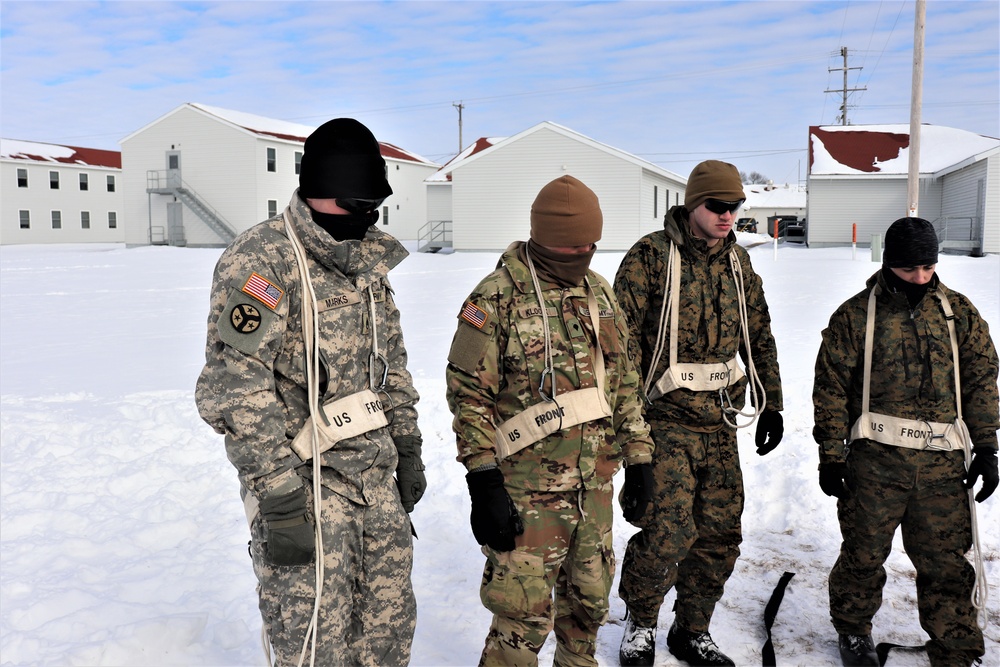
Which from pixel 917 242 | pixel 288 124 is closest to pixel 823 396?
pixel 917 242

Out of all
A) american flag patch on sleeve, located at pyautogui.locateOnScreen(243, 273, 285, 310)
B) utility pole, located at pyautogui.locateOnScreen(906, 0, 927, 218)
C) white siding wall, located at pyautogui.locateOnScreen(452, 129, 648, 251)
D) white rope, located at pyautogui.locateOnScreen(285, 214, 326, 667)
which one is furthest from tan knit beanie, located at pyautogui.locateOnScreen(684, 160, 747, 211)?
white siding wall, located at pyautogui.locateOnScreen(452, 129, 648, 251)

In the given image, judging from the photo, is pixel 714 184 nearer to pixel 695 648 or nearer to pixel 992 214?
pixel 695 648

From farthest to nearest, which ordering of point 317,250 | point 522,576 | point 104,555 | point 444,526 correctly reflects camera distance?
point 444,526, point 104,555, point 522,576, point 317,250

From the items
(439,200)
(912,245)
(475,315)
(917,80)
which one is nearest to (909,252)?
(912,245)

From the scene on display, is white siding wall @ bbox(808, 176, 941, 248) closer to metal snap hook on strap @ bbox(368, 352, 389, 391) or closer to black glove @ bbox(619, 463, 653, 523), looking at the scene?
black glove @ bbox(619, 463, 653, 523)

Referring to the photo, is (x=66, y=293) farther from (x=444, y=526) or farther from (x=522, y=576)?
(x=522, y=576)

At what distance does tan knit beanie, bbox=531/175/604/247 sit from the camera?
3.07m

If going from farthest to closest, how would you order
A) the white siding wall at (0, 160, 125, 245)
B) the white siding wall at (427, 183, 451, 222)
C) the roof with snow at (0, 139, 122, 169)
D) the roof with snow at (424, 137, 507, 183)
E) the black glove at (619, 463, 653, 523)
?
the roof with snow at (0, 139, 122, 169), the white siding wall at (0, 160, 125, 245), the white siding wall at (427, 183, 451, 222), the roof with snow at (424, 137, 507, 183), the black glove at (619, 463, 653, 523)

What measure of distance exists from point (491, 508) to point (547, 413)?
1.42ft

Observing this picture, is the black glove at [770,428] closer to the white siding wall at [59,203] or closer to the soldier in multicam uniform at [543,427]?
the soldier in multicam uniform at [543,427]

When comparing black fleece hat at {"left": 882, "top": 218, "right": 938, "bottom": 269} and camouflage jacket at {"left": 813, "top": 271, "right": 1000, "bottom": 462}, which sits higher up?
black fleece hat at {"left": 882, "top": 218, "right": 938, "bottom": 269}

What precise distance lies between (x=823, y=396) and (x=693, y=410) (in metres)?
0.66

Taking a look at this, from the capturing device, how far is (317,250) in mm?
2803

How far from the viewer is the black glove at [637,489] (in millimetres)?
3361
